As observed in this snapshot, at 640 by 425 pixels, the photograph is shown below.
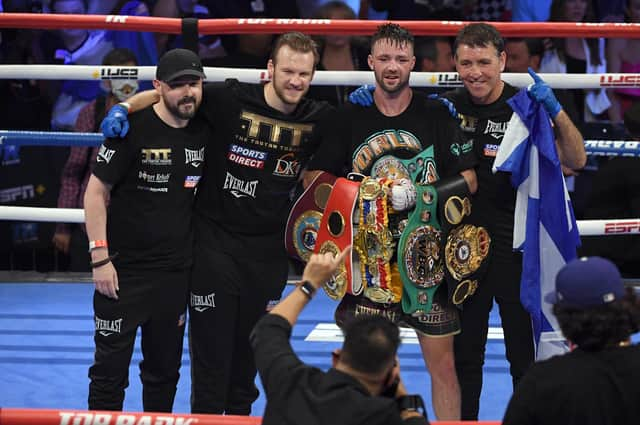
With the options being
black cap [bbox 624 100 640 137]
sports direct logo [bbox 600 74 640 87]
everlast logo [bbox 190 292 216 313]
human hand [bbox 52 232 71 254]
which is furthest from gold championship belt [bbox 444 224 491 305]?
human hand [bbox 52 232 71 254]

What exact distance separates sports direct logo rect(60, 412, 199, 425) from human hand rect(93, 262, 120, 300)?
3.60ft

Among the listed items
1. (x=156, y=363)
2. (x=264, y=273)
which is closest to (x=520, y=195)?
(x=264, y=273)

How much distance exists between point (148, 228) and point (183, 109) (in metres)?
0.45

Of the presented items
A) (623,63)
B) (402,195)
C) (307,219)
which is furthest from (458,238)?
(623,63)

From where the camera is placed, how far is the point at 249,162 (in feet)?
13.3

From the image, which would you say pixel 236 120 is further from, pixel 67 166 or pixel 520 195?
pixel 67 166

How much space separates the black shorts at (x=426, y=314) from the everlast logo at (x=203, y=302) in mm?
496

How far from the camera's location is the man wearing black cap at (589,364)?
270 centimetres

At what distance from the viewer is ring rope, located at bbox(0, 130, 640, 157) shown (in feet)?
16.3

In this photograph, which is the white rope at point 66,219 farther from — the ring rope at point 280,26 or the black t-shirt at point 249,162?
the black t-shirt at point 249,162

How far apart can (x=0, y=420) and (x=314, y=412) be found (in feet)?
2.72

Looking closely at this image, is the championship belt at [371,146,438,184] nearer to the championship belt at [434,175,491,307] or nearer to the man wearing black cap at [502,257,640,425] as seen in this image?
the championship belt at [434,175,491,307]

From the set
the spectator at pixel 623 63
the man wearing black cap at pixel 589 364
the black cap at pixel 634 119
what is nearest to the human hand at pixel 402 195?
the man wearing black cap at pixel 589 364

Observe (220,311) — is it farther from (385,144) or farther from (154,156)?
(385,144)
